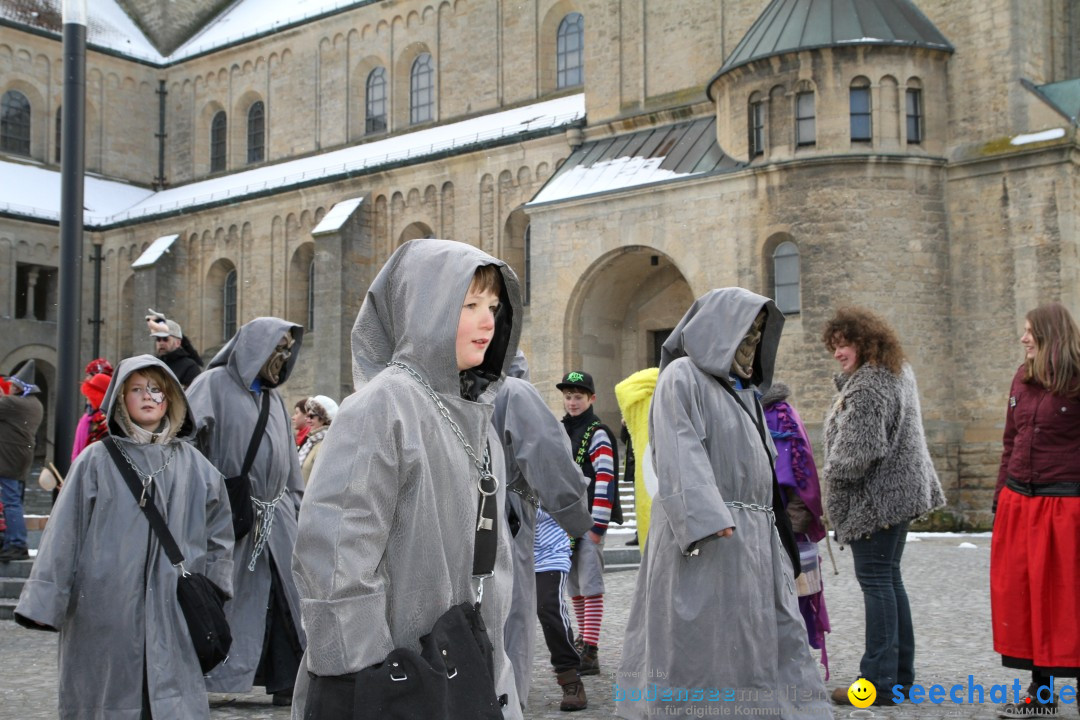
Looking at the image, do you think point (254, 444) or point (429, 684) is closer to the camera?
point (429, 684)

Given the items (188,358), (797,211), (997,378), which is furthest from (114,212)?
(188,358)

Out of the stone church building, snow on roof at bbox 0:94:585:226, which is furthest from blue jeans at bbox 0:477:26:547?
snow on roof at bbox 0:94:585:226

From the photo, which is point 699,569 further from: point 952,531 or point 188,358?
point 952,531

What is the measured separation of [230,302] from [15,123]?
9.85m

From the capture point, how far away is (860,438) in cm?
645

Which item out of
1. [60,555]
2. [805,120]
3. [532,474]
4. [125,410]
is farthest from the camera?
[805,120]

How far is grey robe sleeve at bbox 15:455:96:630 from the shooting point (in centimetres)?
471

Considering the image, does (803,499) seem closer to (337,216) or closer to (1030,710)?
(1030,710)

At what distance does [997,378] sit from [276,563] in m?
16.8

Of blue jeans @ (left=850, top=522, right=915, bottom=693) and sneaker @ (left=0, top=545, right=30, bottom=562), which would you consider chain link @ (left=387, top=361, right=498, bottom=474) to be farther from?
sneaker @ (left=0, top=545, right=30, bottom=562)

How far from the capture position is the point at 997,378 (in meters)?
20.7

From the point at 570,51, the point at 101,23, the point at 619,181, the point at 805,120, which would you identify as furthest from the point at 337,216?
the point at 101,23

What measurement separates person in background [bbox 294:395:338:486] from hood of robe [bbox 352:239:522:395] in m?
6.22

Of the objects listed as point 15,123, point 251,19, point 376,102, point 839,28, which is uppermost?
point 251,19
